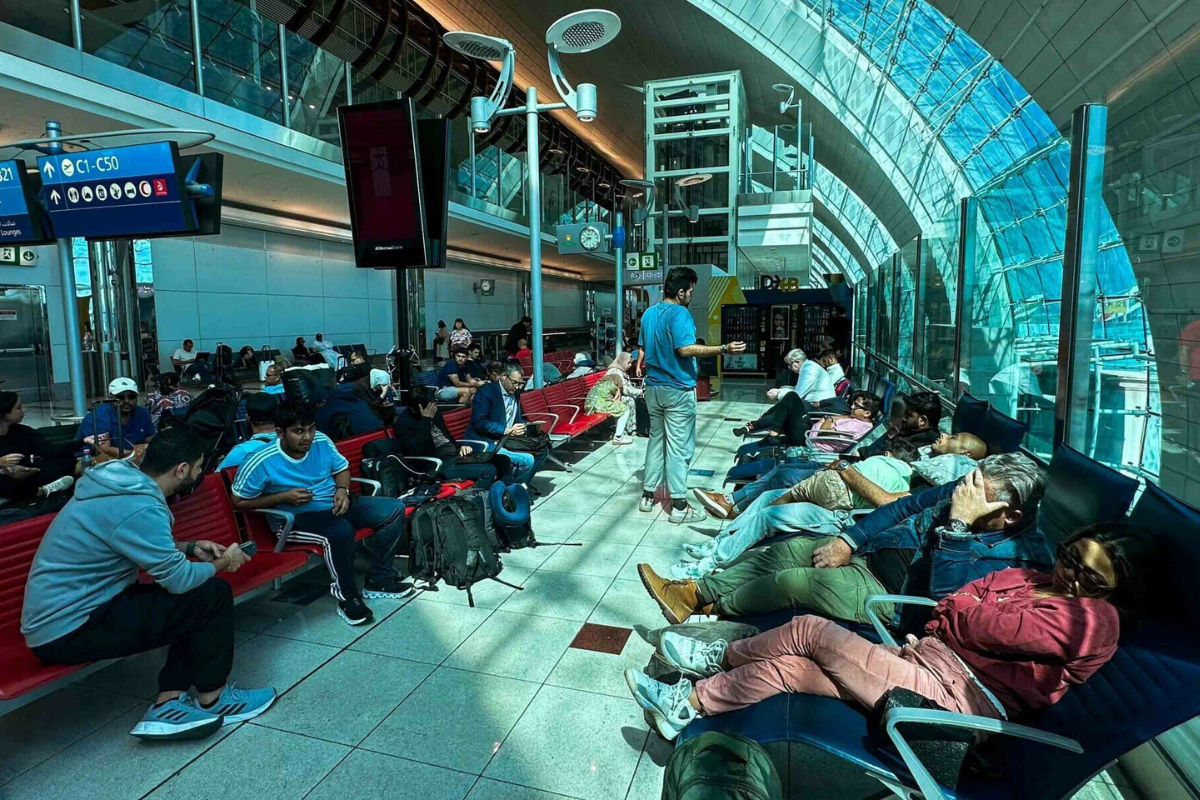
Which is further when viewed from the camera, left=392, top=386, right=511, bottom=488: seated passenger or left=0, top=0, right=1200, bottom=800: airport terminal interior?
left=392, top=386, right=511, bottom=488: seated passenger

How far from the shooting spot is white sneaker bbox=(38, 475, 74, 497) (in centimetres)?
455

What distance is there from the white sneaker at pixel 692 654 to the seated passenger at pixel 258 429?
2594 millimetres

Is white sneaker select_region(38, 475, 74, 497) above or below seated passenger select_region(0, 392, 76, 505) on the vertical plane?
below

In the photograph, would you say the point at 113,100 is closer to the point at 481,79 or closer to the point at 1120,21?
the point at 1120,21

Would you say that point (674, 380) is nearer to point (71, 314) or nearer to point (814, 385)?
point (814, 385)

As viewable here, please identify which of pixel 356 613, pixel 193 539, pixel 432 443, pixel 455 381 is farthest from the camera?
pixel 455 381

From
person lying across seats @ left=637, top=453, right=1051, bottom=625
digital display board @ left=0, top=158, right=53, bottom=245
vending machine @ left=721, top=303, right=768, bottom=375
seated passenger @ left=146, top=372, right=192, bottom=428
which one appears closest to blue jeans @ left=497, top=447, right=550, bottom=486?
person lying across seats @ left=637, top=453, right=1051, bottom=625

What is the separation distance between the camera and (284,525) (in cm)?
356

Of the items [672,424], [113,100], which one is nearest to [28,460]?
[672,424]

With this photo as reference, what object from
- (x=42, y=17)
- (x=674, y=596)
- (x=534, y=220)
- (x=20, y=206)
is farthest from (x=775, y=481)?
(x=42, y=17)

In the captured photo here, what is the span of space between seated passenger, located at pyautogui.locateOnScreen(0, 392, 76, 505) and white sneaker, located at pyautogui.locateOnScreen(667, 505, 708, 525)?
4443 mm

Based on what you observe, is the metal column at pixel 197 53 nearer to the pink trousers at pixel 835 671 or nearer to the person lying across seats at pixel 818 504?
the person lying across seats at pixel 818 504

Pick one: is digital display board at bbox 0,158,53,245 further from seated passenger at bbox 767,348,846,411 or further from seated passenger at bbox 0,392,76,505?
seated passenger at bbox 767,348,846,411

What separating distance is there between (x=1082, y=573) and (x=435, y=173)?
5.74 metres
